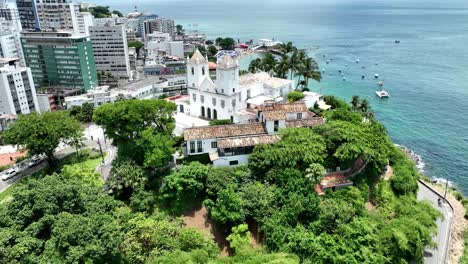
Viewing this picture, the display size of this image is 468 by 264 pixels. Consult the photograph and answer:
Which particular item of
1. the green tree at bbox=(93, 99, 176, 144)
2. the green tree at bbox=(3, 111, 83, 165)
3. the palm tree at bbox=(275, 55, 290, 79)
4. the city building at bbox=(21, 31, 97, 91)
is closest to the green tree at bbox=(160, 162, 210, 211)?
the green tree at bbox=(93, 99, 176, 144)

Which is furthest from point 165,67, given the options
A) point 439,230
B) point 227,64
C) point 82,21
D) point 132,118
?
point 439,230

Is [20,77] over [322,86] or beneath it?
over

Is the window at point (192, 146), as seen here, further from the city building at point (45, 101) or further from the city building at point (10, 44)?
the city building at point (10, 44)

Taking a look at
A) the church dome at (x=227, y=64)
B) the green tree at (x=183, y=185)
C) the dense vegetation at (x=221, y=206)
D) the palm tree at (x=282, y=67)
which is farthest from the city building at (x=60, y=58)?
the green tree at (x=183, y=185)

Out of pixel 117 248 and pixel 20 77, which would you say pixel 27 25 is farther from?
pixel 117 248

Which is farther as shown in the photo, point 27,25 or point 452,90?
point 27,25

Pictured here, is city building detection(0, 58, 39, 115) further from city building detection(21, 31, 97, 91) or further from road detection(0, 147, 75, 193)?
road detection(0, 147, 75, 193)

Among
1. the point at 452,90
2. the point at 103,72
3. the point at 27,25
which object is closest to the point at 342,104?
the point at 452,90

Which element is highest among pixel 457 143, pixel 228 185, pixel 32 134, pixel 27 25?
pixel 27 25
